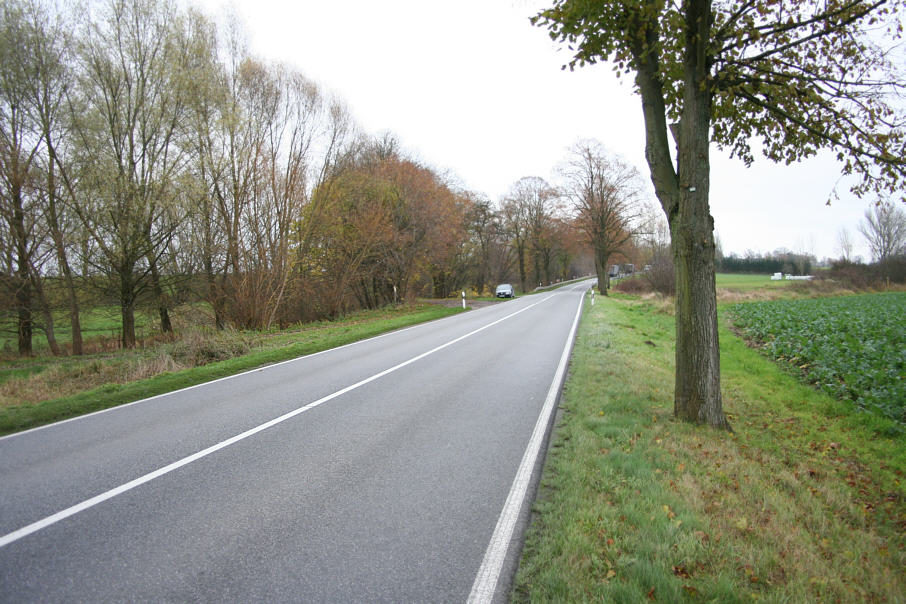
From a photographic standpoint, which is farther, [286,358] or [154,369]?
[286,358]

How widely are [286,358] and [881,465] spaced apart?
11.0 meters

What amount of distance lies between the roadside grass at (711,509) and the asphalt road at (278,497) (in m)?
0.39

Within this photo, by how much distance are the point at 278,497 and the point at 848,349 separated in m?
12.9

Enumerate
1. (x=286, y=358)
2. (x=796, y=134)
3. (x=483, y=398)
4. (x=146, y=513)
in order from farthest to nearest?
(x=286, y=358), (x=483, y=398), (x=796, y=134), (x=146, y=513)

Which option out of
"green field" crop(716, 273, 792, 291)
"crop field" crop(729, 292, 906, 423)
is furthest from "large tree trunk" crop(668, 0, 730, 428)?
"green field" crop(716, 273, 792, 291)

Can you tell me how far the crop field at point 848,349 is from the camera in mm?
7477

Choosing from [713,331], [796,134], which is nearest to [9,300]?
[713,331]

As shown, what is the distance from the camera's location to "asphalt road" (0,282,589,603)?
2.65 m

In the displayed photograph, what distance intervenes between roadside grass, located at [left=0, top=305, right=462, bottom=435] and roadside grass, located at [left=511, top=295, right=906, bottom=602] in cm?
708

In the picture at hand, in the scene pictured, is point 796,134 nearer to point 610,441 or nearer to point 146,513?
point 610,441

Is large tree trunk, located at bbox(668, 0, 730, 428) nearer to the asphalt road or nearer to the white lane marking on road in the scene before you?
the asphalt road

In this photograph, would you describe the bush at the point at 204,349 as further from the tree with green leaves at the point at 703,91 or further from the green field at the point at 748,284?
Result: the green field at the point at 748,284

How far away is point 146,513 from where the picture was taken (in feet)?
11.3

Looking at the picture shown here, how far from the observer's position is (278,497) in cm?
367
